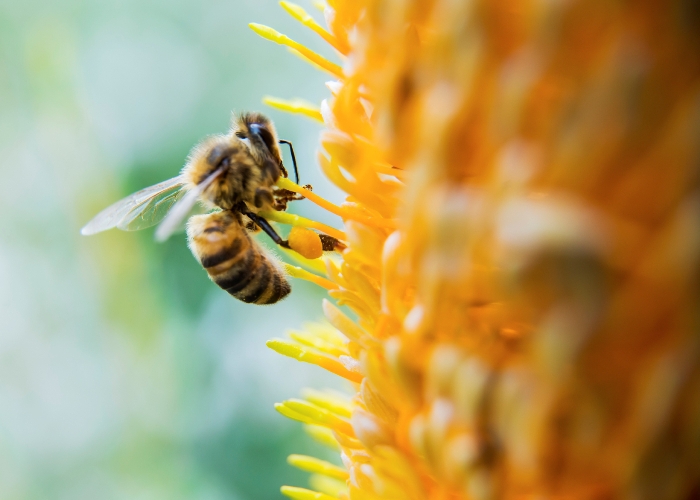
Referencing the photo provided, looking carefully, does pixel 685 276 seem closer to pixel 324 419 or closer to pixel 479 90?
pixel 479 90

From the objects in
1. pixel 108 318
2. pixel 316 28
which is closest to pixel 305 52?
pixel 316 28

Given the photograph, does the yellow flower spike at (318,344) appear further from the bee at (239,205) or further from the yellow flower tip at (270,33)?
the yellow flower tip at (270,33)

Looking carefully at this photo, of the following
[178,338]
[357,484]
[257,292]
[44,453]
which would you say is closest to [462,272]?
[357,484]

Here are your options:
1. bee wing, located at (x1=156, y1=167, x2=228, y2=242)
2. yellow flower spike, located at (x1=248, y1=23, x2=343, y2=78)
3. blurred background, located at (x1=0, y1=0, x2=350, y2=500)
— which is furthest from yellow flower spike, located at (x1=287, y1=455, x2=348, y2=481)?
blurred background, located at (x1=0, y1=0, x2=350, y2=500)

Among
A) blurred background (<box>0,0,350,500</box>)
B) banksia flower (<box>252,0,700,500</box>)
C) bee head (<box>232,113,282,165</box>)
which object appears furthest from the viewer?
blurred background (<box>0,0,350,500</box>)

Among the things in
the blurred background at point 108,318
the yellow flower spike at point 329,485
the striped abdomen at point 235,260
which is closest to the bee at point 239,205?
the striped abdomen at point 235,260

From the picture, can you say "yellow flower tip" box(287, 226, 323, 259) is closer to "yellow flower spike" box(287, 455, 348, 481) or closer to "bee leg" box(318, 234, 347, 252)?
"bee leg" box(318, 234, 347, 252)
